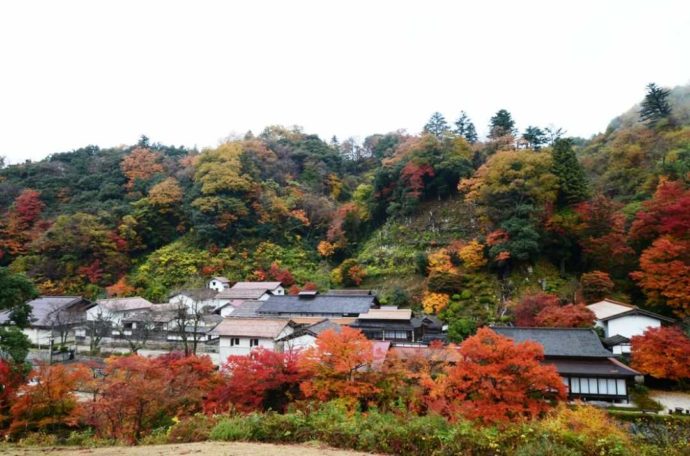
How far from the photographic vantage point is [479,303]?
31172mm

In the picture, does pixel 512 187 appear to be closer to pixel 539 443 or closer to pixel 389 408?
pixel 389 408

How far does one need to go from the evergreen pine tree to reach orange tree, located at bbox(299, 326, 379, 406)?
26.5 m

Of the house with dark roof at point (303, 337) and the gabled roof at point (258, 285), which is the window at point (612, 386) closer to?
the house with dark roof at point (303, 337)

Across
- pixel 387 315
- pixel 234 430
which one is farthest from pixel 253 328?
pixel 234 430

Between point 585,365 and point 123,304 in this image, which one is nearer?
point 585,365

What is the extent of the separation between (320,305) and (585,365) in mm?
19608

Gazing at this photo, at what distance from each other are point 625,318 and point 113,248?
48901 mm

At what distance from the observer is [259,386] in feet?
51.9

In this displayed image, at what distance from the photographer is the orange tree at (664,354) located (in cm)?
1958

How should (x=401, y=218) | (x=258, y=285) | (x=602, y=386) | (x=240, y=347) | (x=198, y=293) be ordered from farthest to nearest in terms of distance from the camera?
1. (x=401, y=218)
2. (x=258, y=285)
3. (x=198, y=293)
4. (x=240, y=347)
5. (x=602, y=386)

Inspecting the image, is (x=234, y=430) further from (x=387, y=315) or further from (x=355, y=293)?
(x=355, y=293)

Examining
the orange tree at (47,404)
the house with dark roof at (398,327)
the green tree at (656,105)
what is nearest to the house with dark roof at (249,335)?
the house with dark roof at (398,327)

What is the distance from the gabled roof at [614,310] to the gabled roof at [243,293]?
27070 mm

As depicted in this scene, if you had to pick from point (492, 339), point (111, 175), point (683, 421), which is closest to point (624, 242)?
point (683, 421)
